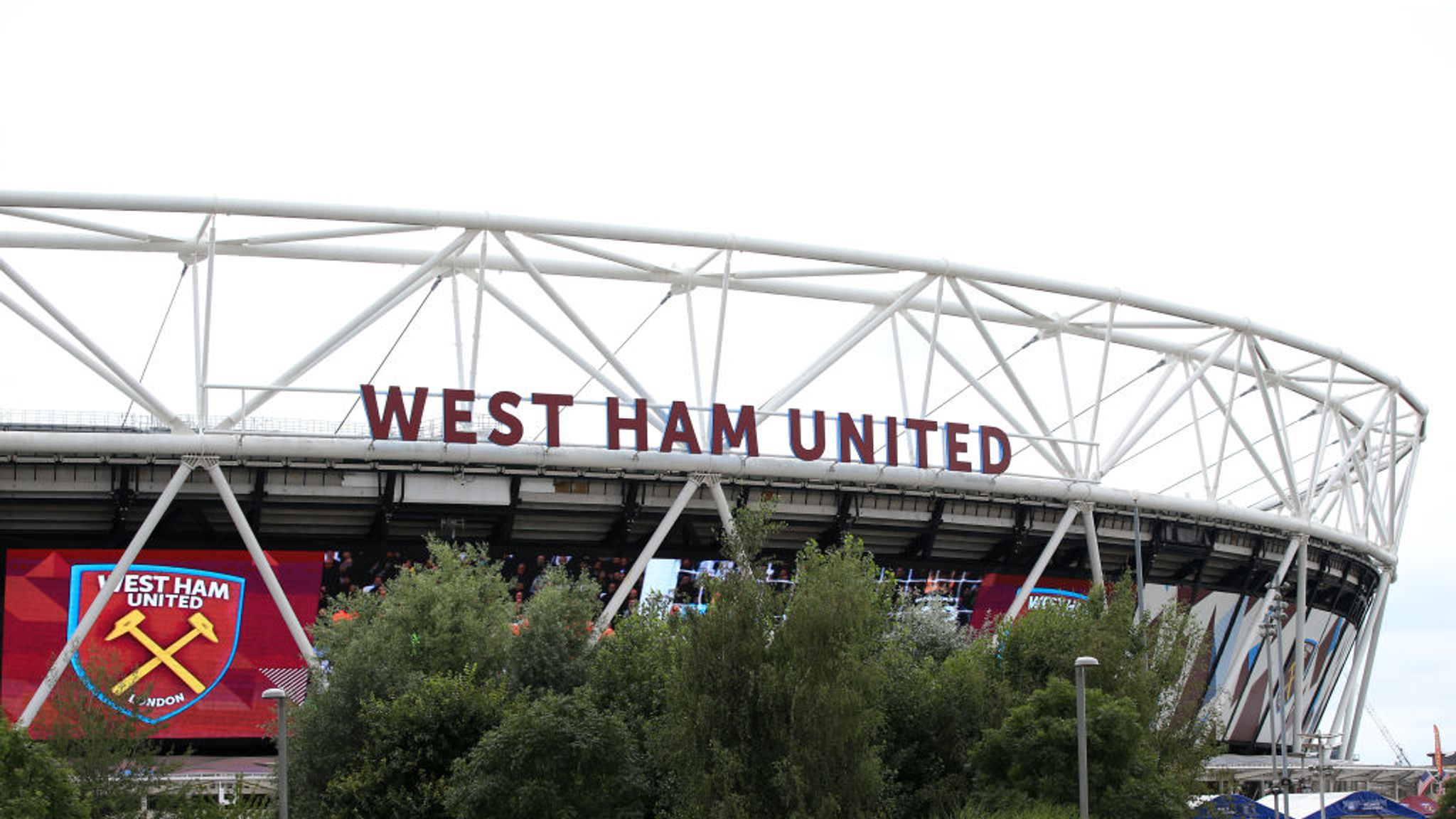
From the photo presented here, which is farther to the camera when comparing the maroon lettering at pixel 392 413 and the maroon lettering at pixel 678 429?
the maroon lettering at pixel 678 429

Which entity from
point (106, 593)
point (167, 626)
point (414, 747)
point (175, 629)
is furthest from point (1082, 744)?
point (167, 626)

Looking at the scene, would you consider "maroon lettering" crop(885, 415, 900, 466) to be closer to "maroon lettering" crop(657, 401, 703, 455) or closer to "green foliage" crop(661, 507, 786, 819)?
"maroon lettering" crop(657, 401, 703, 455)

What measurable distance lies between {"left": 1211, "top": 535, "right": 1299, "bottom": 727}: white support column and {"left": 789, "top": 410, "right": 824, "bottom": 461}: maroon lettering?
808 inches

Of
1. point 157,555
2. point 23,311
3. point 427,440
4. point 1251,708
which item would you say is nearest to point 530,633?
point 427,440

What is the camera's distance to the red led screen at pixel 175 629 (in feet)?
132

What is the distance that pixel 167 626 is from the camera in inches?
1620

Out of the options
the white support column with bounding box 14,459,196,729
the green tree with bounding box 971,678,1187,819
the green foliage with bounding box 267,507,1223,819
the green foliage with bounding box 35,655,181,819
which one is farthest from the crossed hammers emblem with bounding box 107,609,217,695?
the green tree with bounding box 971,678,1187,819

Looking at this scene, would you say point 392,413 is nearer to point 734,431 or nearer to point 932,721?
point 734,431

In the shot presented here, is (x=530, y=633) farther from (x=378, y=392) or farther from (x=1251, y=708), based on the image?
(x=1251, y=708)

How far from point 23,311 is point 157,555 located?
7369 millimetres

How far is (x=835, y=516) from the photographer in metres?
45.8

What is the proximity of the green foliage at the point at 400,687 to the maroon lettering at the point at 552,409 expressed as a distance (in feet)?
17.7

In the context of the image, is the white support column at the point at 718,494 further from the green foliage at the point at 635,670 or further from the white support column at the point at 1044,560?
the white support column at the point at 1044,560

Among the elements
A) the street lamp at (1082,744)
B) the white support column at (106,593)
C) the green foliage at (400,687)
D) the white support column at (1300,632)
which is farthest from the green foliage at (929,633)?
the white support column at (106,593)
